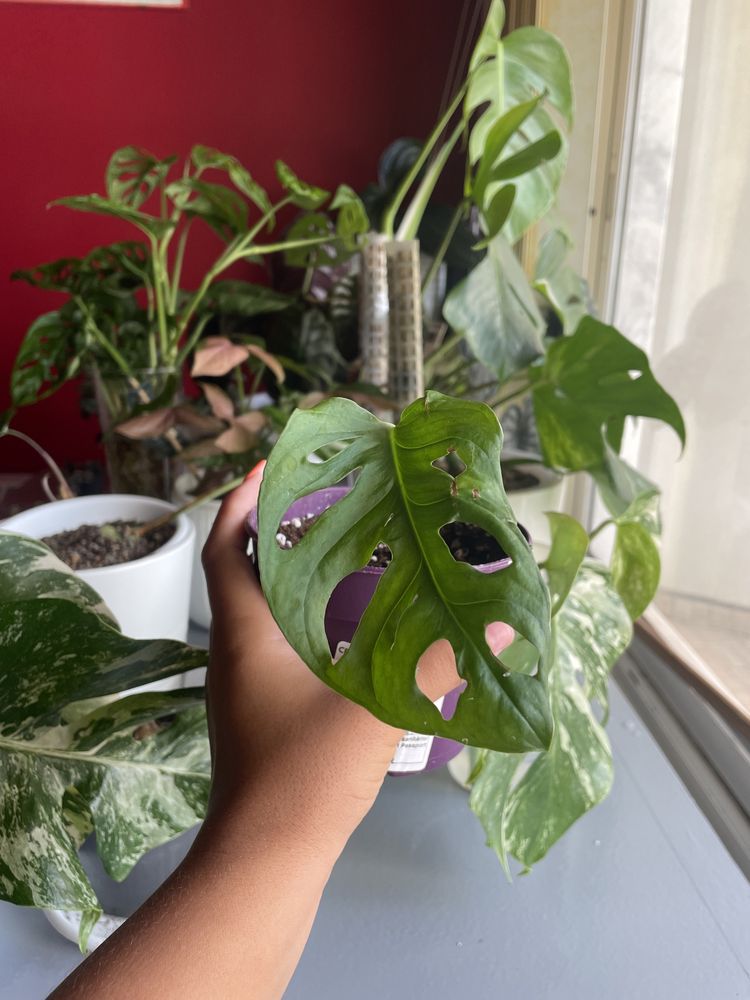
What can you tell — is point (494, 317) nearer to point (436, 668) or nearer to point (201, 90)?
point (436, 668)

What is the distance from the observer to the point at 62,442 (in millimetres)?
1694

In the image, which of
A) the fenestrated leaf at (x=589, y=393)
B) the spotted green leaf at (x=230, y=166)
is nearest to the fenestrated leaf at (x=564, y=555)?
the fenestrated leaf at (x=589, y=393)

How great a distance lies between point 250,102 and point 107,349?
881 mm

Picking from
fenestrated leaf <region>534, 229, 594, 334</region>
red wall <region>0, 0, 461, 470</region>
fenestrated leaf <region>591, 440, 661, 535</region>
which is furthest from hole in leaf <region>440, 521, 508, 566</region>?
red wall <region>0, 0, 461, 470</region>

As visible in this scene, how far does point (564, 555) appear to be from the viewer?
0.52 meters

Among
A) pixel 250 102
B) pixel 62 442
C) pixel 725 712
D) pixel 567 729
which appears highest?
pixel 250 102

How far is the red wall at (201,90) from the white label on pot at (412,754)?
1.37m

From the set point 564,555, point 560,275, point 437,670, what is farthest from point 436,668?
point 560,275

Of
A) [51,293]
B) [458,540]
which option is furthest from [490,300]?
[51,293]

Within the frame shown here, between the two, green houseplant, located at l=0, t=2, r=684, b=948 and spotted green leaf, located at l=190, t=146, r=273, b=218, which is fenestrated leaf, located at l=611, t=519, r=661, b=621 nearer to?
green houseplant, located at l=0, t=2, r=684, b=948

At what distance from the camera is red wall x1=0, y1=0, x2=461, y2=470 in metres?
1.43

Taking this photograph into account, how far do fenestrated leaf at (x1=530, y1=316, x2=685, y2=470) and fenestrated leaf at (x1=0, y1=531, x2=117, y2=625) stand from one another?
1.36 ft

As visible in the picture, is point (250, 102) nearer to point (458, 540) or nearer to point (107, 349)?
point (107, 349)

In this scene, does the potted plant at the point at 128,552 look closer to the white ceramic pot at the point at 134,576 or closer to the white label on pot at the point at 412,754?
the white ceramic pot at the point at 134,576
